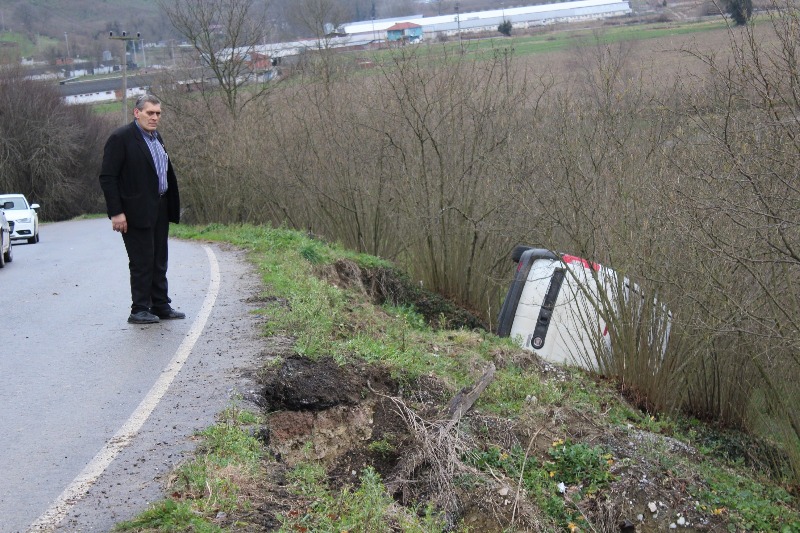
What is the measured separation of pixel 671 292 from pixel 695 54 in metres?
2.74

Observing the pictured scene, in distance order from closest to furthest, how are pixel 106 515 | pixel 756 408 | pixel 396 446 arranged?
1. pixel 106 515
2. pixel 396 446
3. pixel 756 408

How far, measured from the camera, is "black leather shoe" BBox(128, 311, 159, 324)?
9.72 metres

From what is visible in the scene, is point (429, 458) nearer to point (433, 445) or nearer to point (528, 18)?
point (433, 445)

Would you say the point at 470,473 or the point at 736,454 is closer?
the point at 470,473

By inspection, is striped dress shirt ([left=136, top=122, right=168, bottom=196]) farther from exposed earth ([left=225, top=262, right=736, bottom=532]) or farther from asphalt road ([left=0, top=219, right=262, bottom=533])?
exposed earth ([left=225, top=262, right=736, bottom=532])

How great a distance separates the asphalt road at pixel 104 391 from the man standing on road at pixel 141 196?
338 mm

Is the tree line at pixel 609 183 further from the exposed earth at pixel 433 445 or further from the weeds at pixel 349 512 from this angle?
the weeds at pixel 349 512

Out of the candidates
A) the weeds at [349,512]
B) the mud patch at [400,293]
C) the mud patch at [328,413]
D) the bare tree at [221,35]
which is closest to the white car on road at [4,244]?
the mud patch at [400,293]

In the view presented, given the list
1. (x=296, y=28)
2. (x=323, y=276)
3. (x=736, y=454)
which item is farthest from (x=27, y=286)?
(x=296, y=28)

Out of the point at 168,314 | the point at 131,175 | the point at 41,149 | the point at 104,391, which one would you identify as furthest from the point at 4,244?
the point at 41,149

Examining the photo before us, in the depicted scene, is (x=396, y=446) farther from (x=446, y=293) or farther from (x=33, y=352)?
(x=446, y=293)

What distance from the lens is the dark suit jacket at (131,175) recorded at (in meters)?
9.48

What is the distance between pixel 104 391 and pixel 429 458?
261 centimetres

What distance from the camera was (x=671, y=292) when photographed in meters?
10.9
